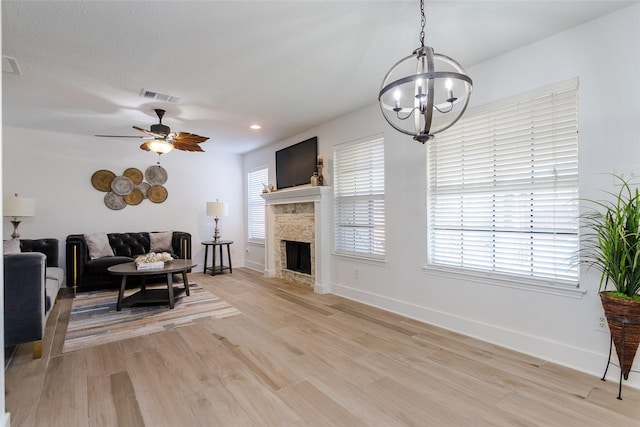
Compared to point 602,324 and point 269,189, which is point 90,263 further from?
point 602,324

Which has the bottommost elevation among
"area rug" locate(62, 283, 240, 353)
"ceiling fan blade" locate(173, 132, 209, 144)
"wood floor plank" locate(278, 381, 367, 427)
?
"wood floor plank" locate(278, 381, 367, 427)

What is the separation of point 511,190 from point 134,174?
6.13 m

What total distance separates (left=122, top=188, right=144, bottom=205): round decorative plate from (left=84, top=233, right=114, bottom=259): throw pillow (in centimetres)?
82

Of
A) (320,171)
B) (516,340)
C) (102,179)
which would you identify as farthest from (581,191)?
(102,179)

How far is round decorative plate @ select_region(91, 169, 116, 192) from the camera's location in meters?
5.55

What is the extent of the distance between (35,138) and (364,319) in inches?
234

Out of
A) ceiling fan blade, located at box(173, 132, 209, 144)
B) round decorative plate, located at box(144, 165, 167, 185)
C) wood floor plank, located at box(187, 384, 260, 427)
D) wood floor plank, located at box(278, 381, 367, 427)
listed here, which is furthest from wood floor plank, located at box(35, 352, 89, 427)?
round decorative plate, located at box(144, 165, 167, 185)

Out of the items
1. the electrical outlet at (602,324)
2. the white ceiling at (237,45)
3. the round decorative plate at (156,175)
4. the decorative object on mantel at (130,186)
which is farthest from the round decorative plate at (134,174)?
the electrical outlet at (602,324)

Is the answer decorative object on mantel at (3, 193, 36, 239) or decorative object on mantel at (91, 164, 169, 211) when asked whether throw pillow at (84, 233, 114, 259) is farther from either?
decorative object on mantel at (3, 193, 36, 239)

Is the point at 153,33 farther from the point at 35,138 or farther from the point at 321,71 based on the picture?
the point at 35,138

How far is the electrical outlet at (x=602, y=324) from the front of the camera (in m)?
2.28

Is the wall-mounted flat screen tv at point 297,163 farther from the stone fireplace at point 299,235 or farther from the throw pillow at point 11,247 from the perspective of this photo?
the throw pillow at point 11,247

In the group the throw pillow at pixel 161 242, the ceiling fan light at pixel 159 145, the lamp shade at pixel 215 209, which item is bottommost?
the throw pillow at pixel 161 242

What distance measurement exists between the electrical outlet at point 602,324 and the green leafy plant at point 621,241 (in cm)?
23
